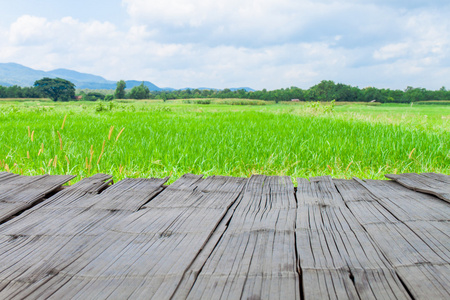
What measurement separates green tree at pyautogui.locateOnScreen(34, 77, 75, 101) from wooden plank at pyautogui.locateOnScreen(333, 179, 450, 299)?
67.9m

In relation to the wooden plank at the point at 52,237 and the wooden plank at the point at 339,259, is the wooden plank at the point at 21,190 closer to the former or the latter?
the wooden plank at the point at 52,237

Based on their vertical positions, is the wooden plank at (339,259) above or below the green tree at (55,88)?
above

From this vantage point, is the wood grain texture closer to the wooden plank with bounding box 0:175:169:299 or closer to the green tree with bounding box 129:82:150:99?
the wooden plank with bounding box 0:175:169:299

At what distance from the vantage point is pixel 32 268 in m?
1.24

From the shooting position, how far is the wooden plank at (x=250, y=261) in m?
1.07

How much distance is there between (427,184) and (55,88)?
7253 cm

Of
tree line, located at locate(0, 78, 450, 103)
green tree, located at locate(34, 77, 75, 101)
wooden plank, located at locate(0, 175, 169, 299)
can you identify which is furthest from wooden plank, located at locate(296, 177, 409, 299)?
green tree, located at locate(34, 77, 75, 101)

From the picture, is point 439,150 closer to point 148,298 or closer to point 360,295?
point 360,295

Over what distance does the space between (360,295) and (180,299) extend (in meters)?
0.60

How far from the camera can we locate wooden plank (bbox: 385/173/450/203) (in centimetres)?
221

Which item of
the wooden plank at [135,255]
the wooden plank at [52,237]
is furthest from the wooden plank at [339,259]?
the wooden plank at [52,237]

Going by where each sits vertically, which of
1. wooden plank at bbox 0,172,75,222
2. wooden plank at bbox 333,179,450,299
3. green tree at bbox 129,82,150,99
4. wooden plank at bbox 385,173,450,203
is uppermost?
wooden plank at bbox 333,179,450,299

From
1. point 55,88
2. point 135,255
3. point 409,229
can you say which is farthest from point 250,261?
point 55,88

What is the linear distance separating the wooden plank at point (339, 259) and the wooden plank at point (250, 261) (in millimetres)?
59
